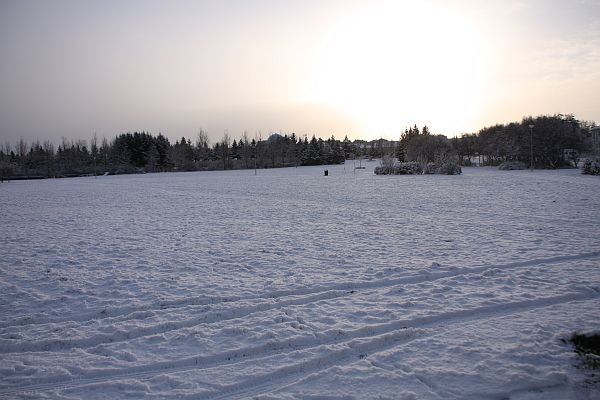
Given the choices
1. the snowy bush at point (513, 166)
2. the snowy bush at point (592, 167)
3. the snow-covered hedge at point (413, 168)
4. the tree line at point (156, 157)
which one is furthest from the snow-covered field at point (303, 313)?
the tree line at point (156, 157)

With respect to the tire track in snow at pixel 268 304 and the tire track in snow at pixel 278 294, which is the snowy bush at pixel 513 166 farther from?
the tire track in snow at pixel 278 294

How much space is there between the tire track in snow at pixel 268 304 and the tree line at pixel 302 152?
1632 inches

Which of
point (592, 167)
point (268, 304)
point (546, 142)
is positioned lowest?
point (268, 304)

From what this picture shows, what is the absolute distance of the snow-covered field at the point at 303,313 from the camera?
12.5 feet

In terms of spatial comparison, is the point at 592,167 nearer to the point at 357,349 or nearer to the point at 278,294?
the point at 278,294

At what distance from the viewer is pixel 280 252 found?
29.5ft

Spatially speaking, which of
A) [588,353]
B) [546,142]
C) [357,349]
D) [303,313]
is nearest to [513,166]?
[546,142]

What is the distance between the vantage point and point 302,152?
108m

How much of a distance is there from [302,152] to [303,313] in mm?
103914

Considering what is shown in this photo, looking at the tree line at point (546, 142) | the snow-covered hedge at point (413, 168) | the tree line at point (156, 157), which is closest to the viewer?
the snow-covered hedge at point (413, 168)

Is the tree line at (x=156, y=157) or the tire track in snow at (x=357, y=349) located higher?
the tree line at (x=156, y=157)

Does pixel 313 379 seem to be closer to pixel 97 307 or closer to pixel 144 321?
pixel 144 321

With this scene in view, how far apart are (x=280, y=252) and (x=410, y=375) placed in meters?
5.44

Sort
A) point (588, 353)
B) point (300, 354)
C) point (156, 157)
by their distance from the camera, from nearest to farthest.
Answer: point (588, 353) → point (300, 354) → point (156, 157)
